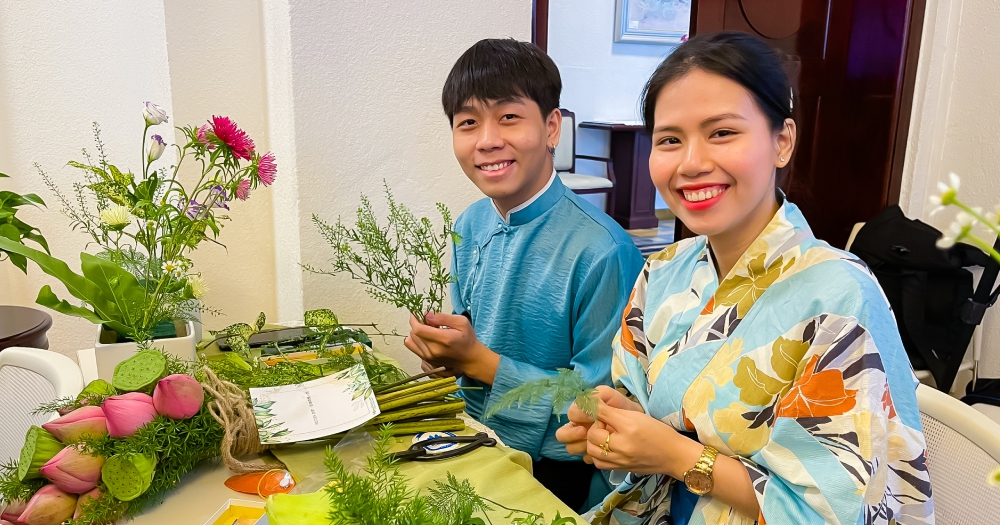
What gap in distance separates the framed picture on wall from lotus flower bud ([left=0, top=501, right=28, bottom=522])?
5.97 m

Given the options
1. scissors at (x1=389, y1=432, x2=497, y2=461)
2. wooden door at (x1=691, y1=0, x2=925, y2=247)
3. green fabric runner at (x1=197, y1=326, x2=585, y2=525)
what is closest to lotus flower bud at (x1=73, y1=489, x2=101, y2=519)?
green fabric runner at (x1=197, y1=326, x2=585, y2=525)

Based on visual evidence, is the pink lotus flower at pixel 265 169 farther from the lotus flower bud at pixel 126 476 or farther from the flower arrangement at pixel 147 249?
the lotus flower bud at pixel 126 476

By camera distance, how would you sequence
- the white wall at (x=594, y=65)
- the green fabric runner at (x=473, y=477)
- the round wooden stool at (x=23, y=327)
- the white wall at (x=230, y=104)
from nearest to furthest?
1. the green fabric runner at (x=473, y=477)
2. the round wooden stool at (x=23, y=327)
3. the white wall at (x=230, y=104)
4. the white wall at (x=594, y=65)

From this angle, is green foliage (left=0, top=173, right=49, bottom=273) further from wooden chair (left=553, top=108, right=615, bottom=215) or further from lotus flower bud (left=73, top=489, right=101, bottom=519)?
wooden chair (left=553, top=108, right=615, bottom=215)

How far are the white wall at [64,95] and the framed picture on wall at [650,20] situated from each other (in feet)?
15.0

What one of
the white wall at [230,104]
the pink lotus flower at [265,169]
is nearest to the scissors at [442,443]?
the pink lotus flower at [265,169]

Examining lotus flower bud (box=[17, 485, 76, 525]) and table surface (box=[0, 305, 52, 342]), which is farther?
table surface (box=[0, 305, 52, 342])

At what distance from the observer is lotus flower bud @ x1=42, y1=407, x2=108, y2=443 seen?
2.78ft

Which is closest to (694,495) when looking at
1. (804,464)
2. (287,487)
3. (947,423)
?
(804,464)

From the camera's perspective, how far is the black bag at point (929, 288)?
7.26 ft

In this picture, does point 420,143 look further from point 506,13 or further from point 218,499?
point 218,499

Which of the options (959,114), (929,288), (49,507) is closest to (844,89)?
(959,114)

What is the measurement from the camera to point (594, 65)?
611 centimetres

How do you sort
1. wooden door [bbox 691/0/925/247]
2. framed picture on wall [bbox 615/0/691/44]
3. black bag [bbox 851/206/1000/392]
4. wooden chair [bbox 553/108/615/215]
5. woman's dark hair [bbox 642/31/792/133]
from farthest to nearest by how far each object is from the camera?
framed picture on wall [bbox 615/0/691/44] < wooden chair [bbox 553/108/615/215] < wooden door [bbox 691/0/925/247] < black bag [bbox 851/206/1000/392] < woman's dark hair [bbox 642/31/792/133]
